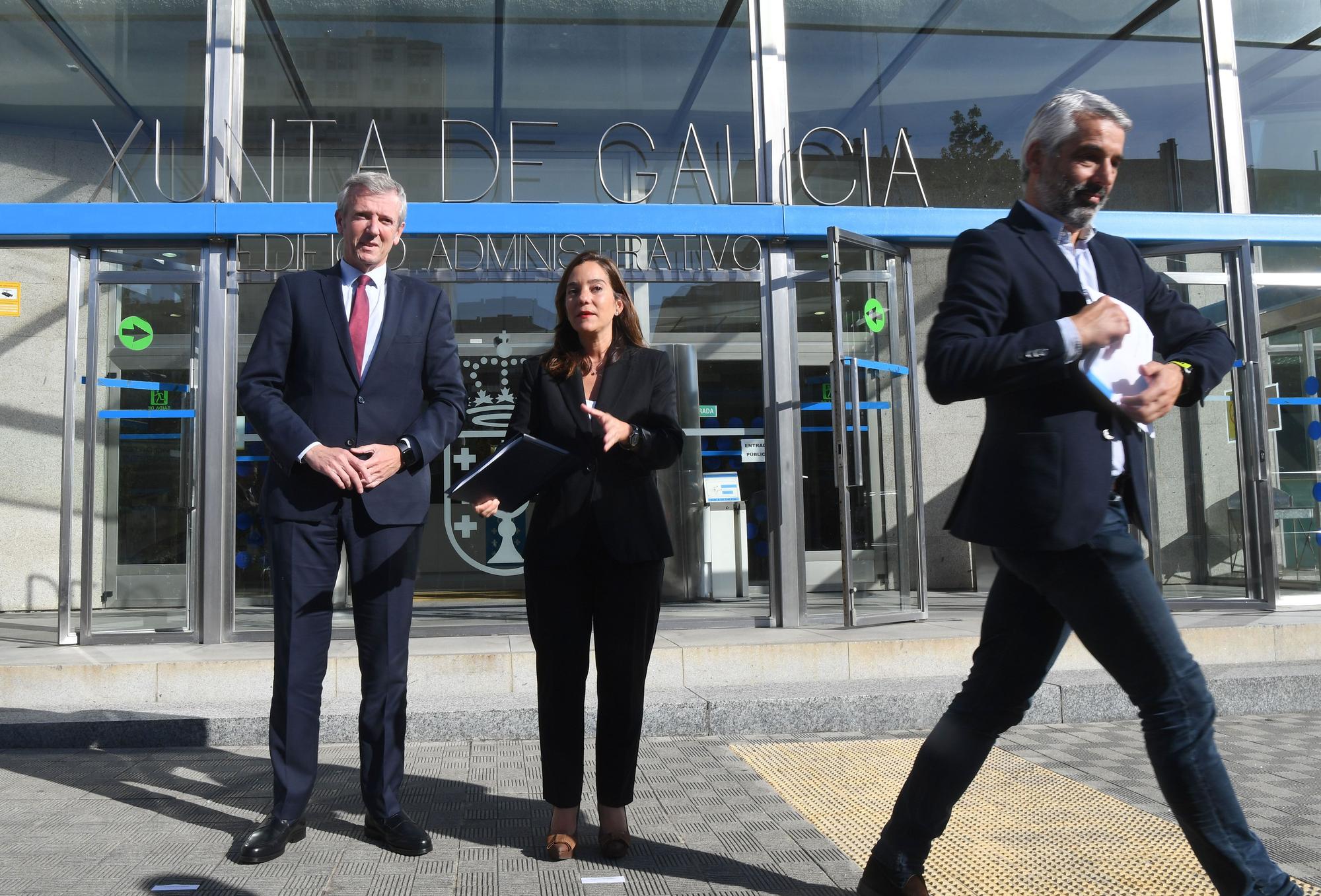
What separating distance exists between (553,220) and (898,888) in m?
5.98

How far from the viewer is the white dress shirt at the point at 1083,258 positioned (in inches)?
93.4

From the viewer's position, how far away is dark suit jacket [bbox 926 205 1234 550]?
2.29 meters

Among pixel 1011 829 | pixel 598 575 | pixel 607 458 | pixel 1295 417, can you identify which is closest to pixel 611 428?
pixel 607 458

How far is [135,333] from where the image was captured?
24.4 feet

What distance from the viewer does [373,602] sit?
11.1 feet

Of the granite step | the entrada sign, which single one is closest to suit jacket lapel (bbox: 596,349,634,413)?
the granite step

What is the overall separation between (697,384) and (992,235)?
7.03m

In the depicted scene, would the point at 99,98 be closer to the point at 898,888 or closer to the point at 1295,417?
the point at 898,888

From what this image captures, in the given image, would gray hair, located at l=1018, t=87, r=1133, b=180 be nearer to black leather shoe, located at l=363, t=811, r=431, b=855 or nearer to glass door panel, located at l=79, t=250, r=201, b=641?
black leather shoe, located at l=363, t=811, r=431, b=855

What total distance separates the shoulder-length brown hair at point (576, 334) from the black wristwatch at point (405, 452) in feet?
1.58

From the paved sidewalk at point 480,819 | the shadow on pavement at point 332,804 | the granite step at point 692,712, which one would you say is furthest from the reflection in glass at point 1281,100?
the shadow on pavement at point 332,804

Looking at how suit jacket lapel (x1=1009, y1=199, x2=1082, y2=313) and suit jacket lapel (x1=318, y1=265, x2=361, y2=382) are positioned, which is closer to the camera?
suit jacket lapel (x1=1009, y1=199, x2=1082, y2=313)

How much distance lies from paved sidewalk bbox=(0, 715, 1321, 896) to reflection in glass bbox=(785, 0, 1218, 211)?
4.69 metres

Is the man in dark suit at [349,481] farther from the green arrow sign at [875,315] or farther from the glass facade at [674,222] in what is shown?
the green arrow sign at [875,315]
